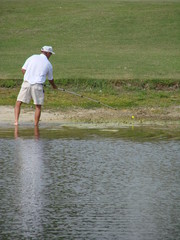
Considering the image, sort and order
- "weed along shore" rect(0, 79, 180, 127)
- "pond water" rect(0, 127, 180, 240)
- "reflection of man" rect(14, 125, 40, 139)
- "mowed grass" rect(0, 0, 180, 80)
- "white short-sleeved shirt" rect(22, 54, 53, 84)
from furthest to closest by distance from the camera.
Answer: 1. "mowed grass" rect(0, 0, 180, 80)
2. "weed along shore" rect(0, 79, 180, 127)
3. "white short-sleeved shirt" rect(22, 54, 53, 84)
4. "reflection of man" rect(14, 125, 40, 139)
5. "pond water" rect(0, 127, 180, 240)

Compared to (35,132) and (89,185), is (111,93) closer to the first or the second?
(35,132)

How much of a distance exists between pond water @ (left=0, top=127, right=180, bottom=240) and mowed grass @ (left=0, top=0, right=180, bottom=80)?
7.20m

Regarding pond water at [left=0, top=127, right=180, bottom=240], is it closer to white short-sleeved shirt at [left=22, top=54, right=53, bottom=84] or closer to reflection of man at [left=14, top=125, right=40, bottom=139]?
reflection of man at [left=14, top=125, right=40, bottom=139]

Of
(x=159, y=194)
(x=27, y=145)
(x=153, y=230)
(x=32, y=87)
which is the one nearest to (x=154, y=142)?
(x=27, y=145)

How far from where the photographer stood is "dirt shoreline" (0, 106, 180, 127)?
14.5 meters

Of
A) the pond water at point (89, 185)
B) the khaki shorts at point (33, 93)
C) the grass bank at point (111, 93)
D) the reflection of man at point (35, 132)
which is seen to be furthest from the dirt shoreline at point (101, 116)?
the pond water at point (89, 185)

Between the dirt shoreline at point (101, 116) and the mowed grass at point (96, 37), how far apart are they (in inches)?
131

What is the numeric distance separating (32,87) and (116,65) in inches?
324

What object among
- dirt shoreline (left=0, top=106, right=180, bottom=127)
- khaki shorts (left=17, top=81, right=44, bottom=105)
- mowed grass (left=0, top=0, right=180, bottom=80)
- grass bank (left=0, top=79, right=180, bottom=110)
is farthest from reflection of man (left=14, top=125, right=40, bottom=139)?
mowed grass (left=0, top=0, right=180, bottom=80)

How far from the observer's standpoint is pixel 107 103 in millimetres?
16500

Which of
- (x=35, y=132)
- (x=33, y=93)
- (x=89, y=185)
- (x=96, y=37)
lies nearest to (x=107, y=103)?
(x=33, y=93)

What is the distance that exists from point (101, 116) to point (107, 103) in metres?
1.35

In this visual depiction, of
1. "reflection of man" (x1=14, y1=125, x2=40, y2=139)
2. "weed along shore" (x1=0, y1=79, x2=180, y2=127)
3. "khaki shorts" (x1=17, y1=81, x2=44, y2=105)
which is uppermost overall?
"khaki shorts" (x1=17, y1=81, x2=44, y2=105)

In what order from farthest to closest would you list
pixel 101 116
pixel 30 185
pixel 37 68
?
pixel 101 116 → pixel 37 68 → pixel 30 185
